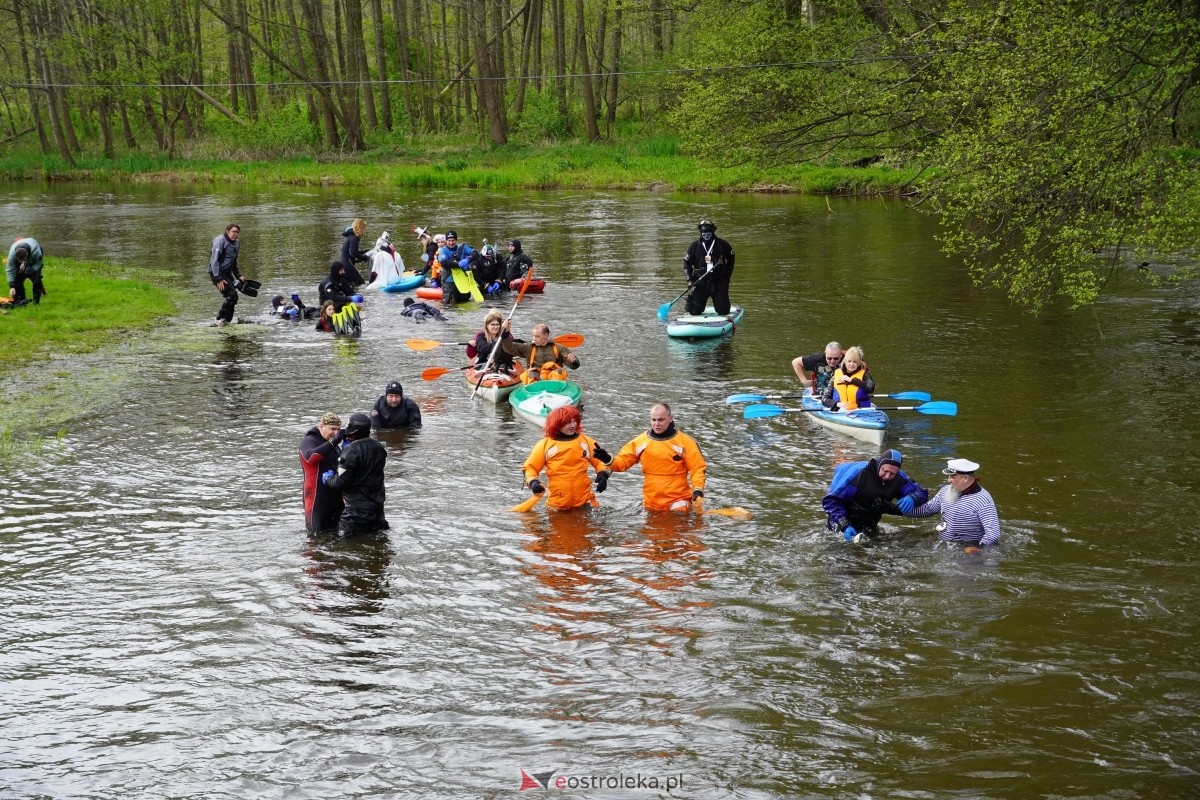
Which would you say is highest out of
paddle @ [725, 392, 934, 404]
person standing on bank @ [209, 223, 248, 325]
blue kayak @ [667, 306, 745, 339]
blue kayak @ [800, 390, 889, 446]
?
person standing on bank @ [209, 223, 248, 325]

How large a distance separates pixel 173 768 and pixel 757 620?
4265 mm

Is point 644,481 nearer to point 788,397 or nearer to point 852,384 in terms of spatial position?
point 852,384

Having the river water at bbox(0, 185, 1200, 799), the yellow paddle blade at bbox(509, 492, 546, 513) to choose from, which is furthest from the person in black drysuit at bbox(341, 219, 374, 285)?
the yellow paddle blade at bbox(509, 492, 546, 513)

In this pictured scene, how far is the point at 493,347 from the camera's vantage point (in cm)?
1639

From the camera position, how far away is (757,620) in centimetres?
913

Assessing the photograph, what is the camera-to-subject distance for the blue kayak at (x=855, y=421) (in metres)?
13.7

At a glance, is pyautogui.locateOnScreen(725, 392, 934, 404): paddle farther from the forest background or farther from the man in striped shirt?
the man in striped shirt

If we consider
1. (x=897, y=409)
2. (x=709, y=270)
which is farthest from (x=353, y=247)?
(x=897, y=409)

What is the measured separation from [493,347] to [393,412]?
2278 mm

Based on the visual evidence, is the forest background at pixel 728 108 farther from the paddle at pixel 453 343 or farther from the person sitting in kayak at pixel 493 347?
the person sitting in kayak at pixel 493 347

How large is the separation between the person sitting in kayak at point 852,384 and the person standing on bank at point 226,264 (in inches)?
419

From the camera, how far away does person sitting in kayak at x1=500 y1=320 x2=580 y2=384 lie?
16.0 m

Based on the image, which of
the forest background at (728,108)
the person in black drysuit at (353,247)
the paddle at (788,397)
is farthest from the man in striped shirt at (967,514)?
the person in black drysuit at (353,247)

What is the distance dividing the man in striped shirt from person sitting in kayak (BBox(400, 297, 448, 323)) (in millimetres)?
13177
